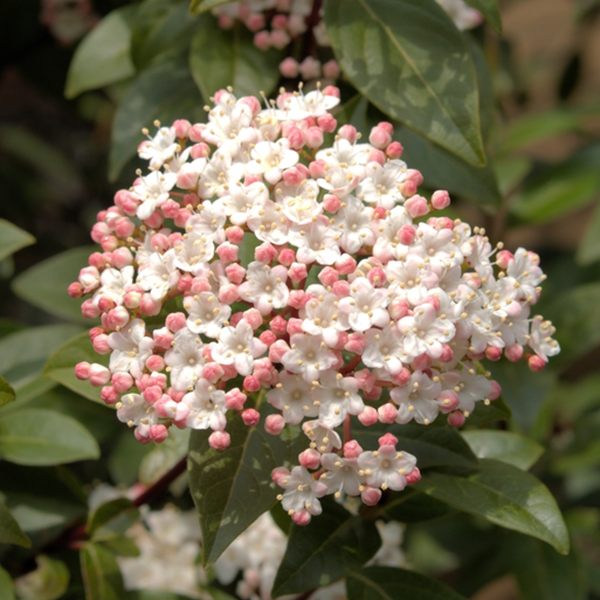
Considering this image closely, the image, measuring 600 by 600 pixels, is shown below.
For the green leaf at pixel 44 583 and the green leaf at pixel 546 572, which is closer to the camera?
the green leaf at pixel 44 583

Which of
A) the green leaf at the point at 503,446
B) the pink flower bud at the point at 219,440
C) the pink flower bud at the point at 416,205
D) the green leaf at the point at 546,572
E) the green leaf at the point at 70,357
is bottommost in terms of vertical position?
the green leaf at the point at 546,572

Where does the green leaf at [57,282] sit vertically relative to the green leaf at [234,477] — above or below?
below

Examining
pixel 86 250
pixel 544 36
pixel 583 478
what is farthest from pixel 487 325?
pixel 544 36

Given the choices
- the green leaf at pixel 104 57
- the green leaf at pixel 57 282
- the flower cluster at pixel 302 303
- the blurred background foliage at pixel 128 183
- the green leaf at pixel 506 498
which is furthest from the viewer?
the green leaf at pixel 57 282

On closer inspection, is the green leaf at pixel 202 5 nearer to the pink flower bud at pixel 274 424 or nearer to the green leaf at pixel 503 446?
the pink flower bud at pixel 274 424

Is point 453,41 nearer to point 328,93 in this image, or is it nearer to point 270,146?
point 328,93

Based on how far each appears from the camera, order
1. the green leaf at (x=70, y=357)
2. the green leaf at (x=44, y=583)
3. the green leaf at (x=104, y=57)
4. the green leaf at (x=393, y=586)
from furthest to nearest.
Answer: the green leaf at (x=104, y=57)
the green leaf at (x=44, y=583)
the green leaf at (x=393, y=586)
the green leaf at (x=70, y=357)

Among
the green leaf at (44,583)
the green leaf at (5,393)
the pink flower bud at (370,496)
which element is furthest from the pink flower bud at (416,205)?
the green leaf at (44,583)
